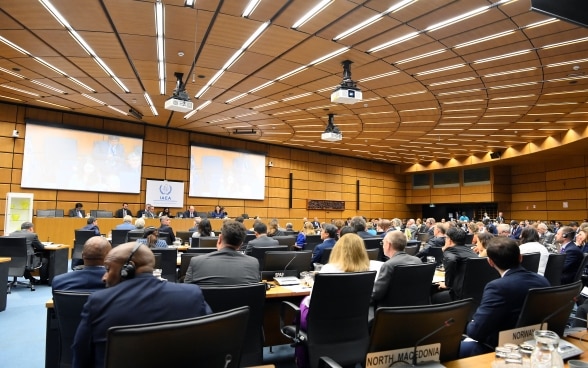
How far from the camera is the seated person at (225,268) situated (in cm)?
281

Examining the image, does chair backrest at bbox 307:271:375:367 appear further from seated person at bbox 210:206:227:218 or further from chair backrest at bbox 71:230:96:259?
seated person at bbox 210:206:227:218

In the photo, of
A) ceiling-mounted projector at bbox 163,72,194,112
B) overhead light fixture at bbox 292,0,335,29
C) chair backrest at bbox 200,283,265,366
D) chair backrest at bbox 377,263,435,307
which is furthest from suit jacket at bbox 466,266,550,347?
ceiling-mounted projector at bbox 163,72,194,112

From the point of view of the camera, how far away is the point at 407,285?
3135mm

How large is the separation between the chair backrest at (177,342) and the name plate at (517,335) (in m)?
1.39

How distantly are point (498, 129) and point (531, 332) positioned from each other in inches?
518

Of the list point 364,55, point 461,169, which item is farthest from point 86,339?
point 461,169

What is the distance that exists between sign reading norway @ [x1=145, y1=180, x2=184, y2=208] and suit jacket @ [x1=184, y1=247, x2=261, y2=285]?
12.4m

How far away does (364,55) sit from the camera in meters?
7.23

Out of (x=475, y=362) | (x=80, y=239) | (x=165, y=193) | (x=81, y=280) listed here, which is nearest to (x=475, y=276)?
(x=475, y=362)

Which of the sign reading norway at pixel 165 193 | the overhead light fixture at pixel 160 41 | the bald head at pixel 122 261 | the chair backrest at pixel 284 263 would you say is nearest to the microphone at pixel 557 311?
the bald head at pixel 122 261

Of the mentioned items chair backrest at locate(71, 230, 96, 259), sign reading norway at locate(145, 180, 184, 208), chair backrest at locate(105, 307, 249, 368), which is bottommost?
chair backrest at locate(71, 230, 96, 259)

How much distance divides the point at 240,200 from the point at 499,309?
14998 mm

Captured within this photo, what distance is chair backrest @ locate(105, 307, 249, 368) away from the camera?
3.96ft

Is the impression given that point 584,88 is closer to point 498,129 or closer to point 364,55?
point 498,129
